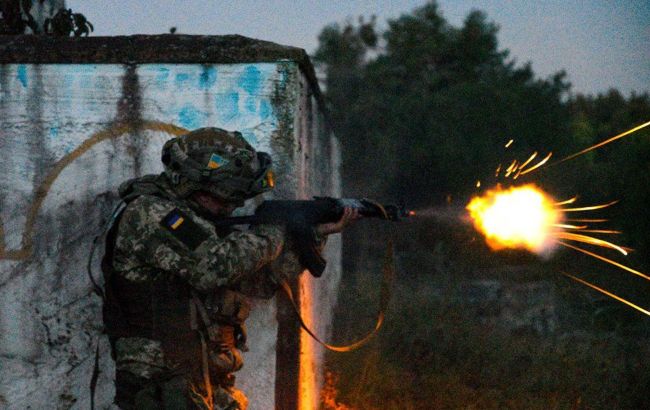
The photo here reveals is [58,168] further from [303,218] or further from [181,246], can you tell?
[303,218]

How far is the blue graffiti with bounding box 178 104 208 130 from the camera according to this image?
3.72m

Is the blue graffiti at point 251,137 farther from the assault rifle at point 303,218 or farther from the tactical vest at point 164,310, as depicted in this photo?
the tactical vest at point 164,310

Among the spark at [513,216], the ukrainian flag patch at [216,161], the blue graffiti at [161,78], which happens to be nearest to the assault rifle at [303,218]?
the ukrainian flag patch at [216,161]

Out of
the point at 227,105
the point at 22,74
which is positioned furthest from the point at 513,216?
the point at 22,74

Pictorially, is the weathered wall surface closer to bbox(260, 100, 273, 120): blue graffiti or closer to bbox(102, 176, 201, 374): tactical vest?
bbox(260, 100, 273, 120): blue graffiti

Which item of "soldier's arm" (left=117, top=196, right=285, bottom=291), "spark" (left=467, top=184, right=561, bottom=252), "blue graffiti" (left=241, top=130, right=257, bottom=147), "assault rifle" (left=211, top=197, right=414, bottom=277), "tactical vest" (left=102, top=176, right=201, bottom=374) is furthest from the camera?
"spark" (left=467, top=184, right=561, bottom=252)

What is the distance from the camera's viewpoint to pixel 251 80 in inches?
146

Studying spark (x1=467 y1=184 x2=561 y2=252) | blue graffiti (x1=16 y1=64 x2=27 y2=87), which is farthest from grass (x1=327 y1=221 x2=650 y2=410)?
blue graffiti (x1=16 y1=64 x2=27 y2=87)

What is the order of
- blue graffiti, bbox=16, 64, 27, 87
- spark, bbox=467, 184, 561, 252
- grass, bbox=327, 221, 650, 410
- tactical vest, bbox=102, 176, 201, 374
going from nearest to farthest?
1. tactical vest, bbox=102, 176, 201, 374
2. blue graffiti, bbox=16, 64, 27, 87
3. spark, bbox=467, 184, 561, 252
4. grass, bbox=327, 221, 650, 410

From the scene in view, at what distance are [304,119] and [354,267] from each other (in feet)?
30.9

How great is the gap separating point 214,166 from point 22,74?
1.52 metres

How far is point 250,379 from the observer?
3.71 m

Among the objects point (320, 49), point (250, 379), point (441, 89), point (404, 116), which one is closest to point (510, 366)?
point (250, 379)

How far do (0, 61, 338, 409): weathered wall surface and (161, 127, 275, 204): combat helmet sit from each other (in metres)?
0.66
